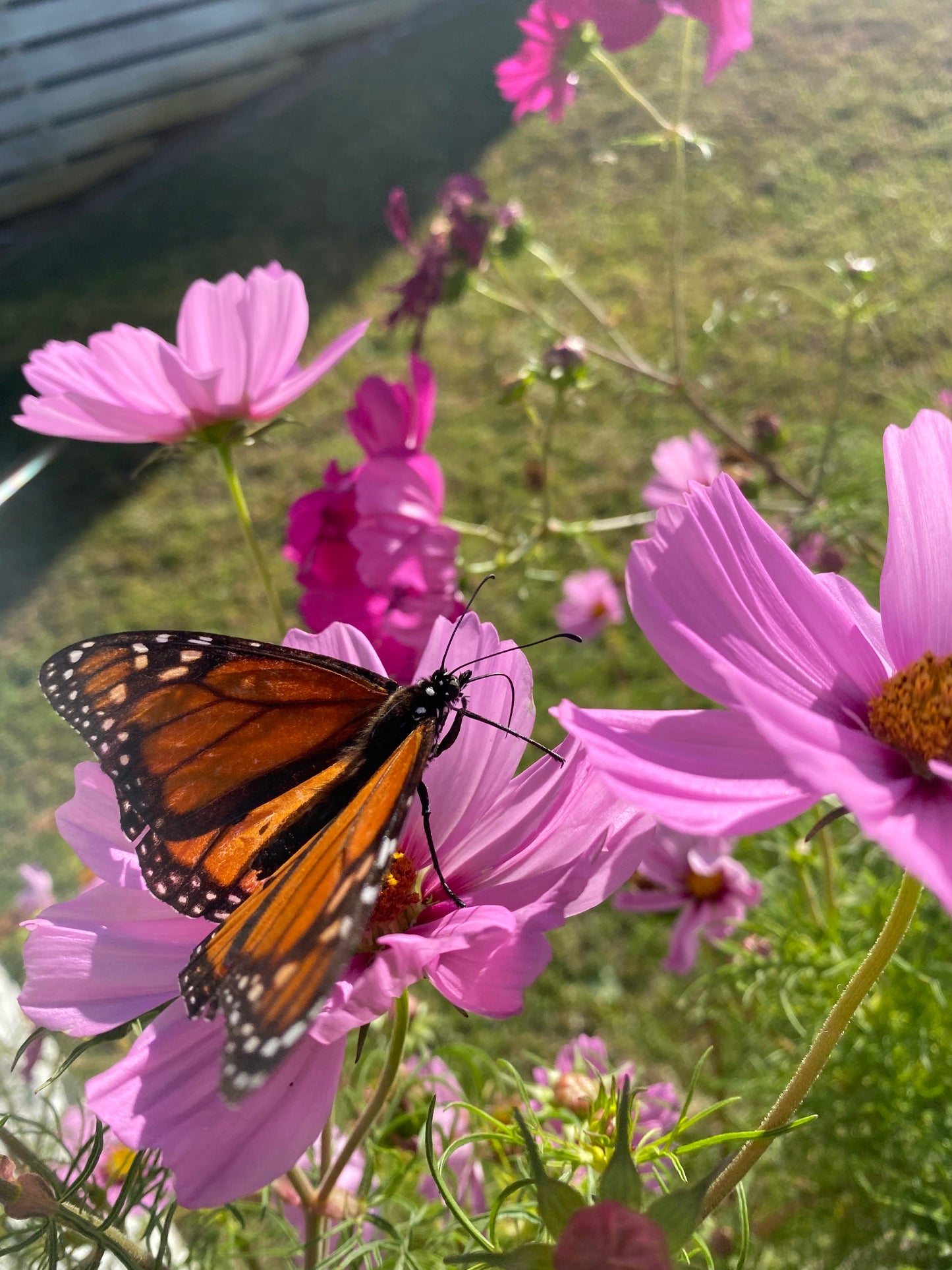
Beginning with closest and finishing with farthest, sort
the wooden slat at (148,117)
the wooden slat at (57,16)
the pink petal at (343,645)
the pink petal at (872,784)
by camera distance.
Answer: the pink petal at (872,784) < the pink petal at (343,645) < the wooden slat at (57,16) < the wooden slat at (148,117)

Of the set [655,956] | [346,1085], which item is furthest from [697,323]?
[346,1085]

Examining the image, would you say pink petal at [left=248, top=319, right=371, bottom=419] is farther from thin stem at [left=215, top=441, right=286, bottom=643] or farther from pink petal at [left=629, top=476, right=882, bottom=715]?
pink petal at [left=629, top=476, right=882, bottom=715]

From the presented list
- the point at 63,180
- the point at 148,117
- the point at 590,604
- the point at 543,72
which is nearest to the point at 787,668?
the point at 543,72

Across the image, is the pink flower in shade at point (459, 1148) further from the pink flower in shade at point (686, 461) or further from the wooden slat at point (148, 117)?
the wooden slat at point (148, 117)

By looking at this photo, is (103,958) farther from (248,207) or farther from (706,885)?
(248,207)

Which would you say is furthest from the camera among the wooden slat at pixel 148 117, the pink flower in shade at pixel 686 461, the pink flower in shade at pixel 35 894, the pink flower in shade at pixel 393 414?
the wooden slat at pixel 148 117

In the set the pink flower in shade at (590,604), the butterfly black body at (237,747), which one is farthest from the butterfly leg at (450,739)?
the pink flower in shade at (590,604)

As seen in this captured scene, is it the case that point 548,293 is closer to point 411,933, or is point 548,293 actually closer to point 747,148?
point 747,148
